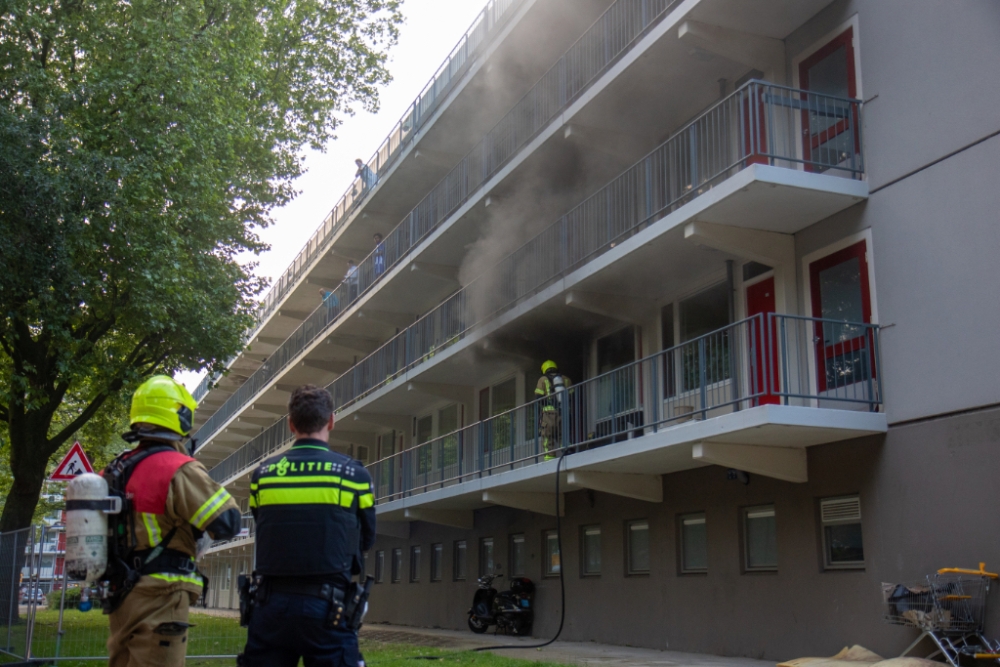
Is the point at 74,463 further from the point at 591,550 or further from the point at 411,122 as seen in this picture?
the point at 411,122

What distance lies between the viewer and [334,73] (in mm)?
27531

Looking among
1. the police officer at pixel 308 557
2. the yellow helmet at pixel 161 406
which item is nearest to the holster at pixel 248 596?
the police officer at pixel 308 557

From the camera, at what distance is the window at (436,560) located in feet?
78.1

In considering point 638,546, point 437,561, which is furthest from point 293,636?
point 437,561

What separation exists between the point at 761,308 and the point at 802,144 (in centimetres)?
217

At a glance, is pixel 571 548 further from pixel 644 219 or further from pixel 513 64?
pixel 513 64

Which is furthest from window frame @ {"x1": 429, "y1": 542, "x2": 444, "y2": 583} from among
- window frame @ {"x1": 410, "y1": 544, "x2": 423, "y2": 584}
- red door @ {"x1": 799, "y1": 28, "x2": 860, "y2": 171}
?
red door @ {"x1": 799, "y1": 28, "x2": 860, "y2": 171}

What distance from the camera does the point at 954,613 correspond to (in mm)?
9797

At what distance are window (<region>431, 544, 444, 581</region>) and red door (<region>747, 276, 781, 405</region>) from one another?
40.4ft

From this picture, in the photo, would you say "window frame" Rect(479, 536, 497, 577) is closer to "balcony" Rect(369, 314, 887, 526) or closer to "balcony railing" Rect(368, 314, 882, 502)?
"balcony" Rect(369, 314, 887, 526)

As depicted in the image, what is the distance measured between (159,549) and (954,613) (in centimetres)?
794

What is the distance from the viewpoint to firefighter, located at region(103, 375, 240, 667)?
15.4 feet

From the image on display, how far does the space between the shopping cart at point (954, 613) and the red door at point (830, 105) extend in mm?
4887

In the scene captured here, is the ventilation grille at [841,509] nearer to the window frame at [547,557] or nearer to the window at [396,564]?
the window frame at [547,557]
